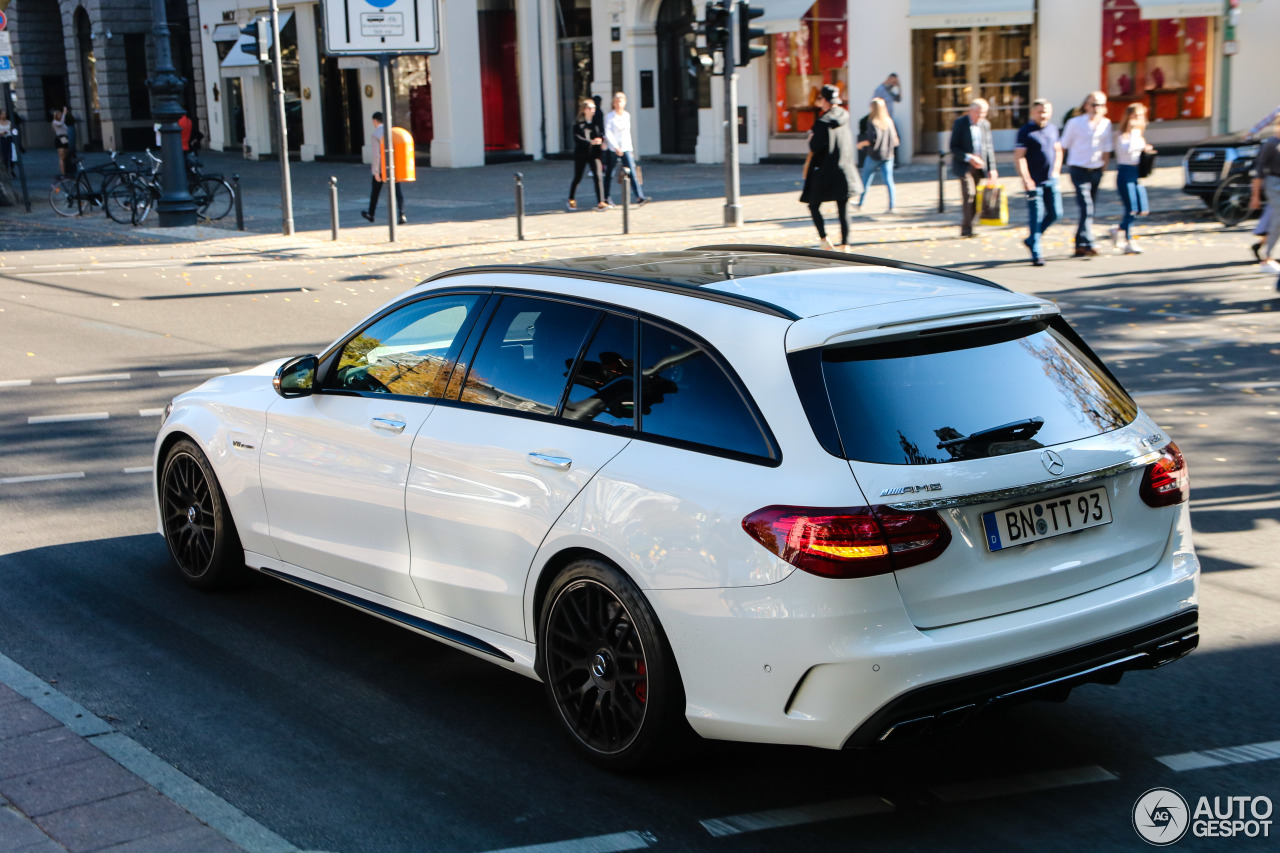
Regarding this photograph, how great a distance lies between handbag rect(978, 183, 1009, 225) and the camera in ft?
65.3

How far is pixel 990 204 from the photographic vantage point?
20.0 meters

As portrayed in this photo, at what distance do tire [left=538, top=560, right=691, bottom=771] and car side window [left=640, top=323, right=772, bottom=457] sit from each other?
0.49 metres

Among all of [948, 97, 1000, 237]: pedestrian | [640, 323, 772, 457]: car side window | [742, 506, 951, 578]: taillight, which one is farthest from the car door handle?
[948, 97, 1000, 237]: pedestrian

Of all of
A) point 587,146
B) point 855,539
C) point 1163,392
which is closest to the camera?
point 855,539

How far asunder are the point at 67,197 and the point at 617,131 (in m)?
11.8

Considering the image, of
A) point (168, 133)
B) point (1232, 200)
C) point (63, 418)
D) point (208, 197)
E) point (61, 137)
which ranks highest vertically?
point (61, 137)

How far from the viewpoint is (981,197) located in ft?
65.2

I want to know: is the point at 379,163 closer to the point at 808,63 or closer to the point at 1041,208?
the point at 1041,208

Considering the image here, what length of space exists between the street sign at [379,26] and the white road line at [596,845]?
19.7 metres

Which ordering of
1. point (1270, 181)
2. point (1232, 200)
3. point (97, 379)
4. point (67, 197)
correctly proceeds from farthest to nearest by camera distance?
point (67, 197), point (1232, 200), point (1270, 181), point (97, 379)

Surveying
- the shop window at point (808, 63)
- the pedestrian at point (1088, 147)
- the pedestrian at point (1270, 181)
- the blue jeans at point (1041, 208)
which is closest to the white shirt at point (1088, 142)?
the pedestrian at point (1088, 147)

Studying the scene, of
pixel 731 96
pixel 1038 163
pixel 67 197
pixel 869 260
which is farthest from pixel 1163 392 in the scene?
pixel 67 197

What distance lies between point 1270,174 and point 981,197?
239 inches

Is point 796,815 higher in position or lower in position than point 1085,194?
lower
